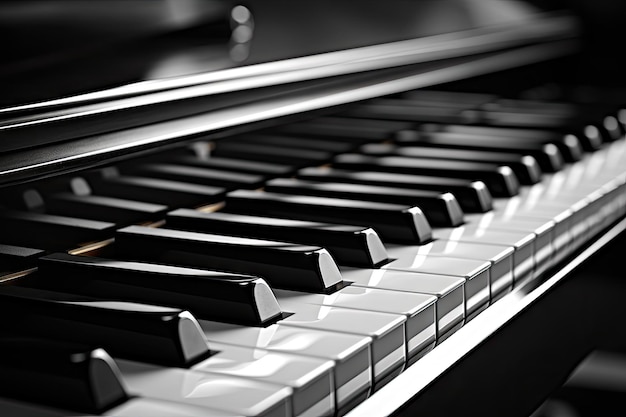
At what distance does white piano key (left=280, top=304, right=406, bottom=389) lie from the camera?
69 cm

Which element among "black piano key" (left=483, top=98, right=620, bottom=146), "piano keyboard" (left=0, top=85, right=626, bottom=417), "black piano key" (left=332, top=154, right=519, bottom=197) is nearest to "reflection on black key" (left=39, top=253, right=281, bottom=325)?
"piano keyboard" (left=0, top=85, right=626, bottom=417)

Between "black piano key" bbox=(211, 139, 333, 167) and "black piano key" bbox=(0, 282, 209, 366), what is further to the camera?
"black piano key" bbox=(211, 139, 333, 167)

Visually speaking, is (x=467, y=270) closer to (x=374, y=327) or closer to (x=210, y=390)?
(x=374, y=327)

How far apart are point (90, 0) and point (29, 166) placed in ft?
1.08

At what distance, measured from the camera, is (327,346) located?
664mm

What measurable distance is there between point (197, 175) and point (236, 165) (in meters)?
0.07

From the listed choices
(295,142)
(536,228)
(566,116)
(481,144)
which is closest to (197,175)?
(295,142)

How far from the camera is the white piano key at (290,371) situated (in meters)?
0.60

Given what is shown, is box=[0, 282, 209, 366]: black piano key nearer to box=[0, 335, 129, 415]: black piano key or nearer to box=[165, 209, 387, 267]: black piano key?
box=[0, 335, 129, 415]: black piano key

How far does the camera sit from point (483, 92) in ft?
5.40

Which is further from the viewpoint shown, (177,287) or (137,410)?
(177,287)

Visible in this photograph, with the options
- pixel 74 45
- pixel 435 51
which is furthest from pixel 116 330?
pixel 435 51

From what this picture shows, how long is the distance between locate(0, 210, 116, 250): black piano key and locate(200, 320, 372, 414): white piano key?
22 centimetres

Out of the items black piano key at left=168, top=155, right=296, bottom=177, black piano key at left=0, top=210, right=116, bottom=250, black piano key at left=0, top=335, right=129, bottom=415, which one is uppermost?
black piano key at left=168, top=155, right=296, bottom=177
